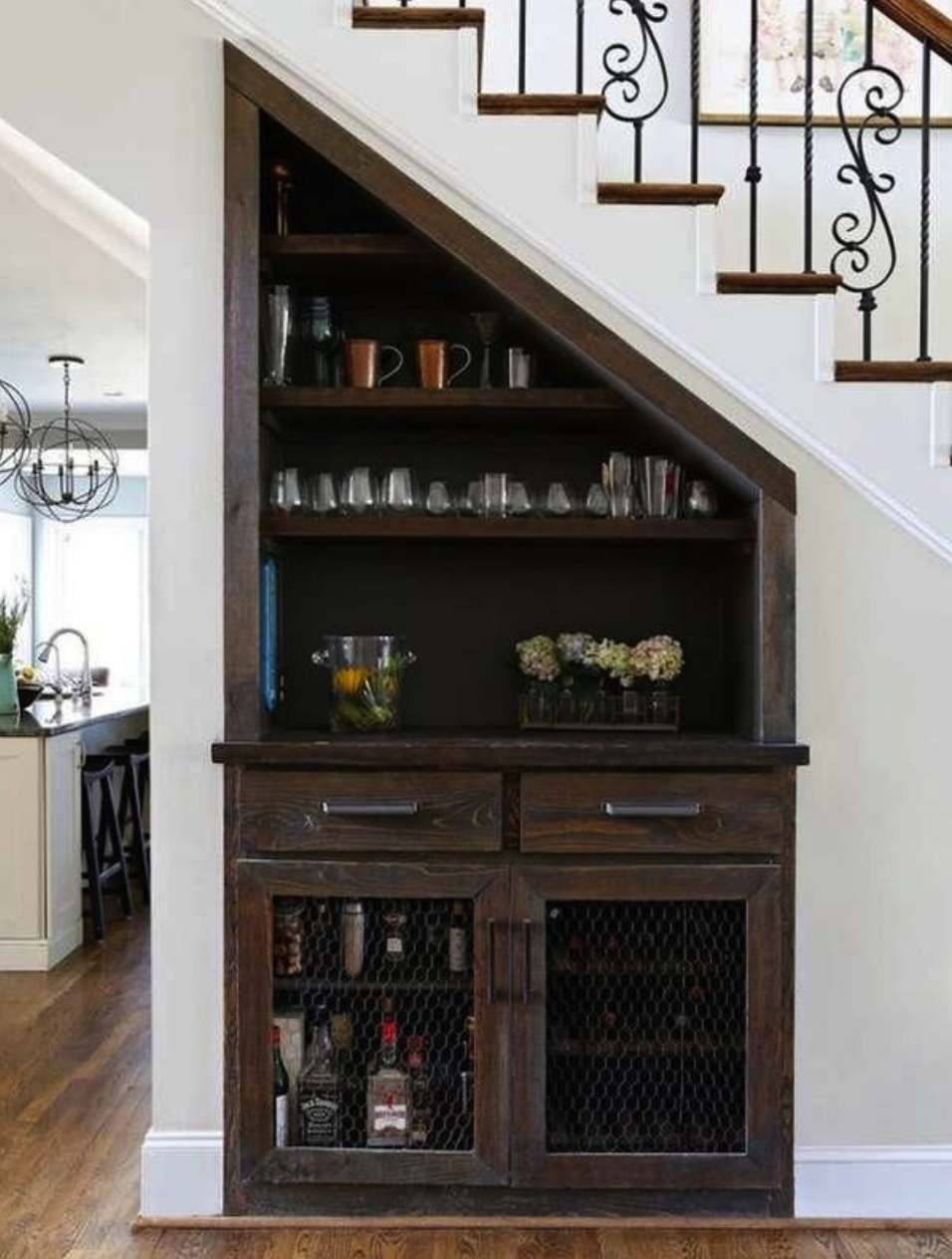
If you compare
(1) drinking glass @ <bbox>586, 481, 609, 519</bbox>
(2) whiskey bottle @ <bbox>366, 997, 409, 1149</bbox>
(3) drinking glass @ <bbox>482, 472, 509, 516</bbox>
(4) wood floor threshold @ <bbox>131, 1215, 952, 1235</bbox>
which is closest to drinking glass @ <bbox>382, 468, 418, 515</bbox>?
(3) drinking glass @ <bbox>482, 472, 509, 516</bbox>

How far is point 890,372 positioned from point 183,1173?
2.33m

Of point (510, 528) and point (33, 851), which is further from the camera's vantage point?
point (33, 851)

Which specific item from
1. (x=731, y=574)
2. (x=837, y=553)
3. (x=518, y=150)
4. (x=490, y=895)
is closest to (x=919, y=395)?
(x=837, y=553)

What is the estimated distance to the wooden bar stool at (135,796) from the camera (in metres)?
5.34

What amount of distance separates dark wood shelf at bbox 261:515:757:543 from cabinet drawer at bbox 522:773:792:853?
1.73ft

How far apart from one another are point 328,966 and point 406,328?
159 centimetres

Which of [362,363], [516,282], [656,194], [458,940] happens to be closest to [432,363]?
[362,363]

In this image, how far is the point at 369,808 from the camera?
99.5 inches

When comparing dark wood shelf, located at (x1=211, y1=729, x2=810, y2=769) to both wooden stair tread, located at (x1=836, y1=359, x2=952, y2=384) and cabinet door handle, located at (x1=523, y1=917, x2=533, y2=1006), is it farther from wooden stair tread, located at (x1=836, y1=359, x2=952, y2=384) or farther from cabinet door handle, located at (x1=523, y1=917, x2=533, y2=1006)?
wooden stair tread, located at (x1=836, y1=359, x2=952, y2=384)

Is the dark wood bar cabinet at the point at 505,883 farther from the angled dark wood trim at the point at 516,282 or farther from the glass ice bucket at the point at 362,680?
the glass ice bucket at the point at 362,680

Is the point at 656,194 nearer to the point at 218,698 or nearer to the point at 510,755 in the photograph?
the point at 510,755

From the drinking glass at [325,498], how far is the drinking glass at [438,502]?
218mm

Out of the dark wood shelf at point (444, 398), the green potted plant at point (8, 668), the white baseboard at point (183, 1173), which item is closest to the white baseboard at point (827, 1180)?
the white baseboard at point (183, 1173)

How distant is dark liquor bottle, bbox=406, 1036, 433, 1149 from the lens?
8.55 ft
